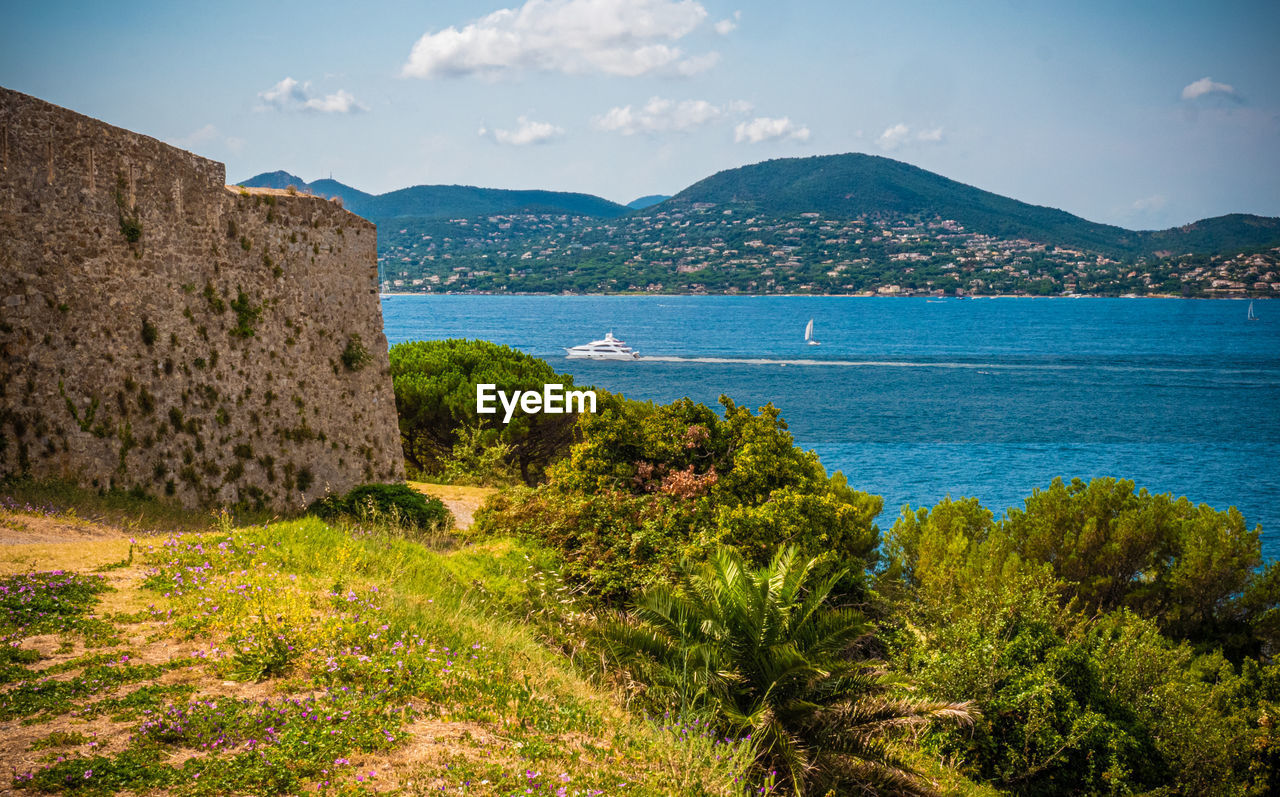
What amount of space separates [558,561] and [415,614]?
578 centimetres

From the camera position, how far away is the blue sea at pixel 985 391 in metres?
50.4

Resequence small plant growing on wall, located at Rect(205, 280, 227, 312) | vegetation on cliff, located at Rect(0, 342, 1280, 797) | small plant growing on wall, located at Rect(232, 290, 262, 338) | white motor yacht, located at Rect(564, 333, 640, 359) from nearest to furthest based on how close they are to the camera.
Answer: vegetation on cliff, located at Rect(0, 342, 1280, 797)
small plant growing on wall, located at Rect(205, 280, 227, 312)
small plant growing on wall, located at Rect(232, 290, 262, 338)
white motor yacht, located at Rect(564, 333, 640, 359)

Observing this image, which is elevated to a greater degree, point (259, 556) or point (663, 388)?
point (259, 556)

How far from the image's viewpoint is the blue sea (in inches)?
1986

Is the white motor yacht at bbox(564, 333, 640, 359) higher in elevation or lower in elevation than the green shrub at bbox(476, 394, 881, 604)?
lower

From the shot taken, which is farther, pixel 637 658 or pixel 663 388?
pixel 663 388

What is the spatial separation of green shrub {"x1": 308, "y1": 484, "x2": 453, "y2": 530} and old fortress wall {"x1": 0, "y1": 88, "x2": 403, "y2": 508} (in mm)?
822

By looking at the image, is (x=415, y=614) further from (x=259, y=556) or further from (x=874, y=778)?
(x=874, y=778)

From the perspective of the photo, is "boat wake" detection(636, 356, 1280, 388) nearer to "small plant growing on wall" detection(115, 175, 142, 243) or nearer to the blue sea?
the blue sea

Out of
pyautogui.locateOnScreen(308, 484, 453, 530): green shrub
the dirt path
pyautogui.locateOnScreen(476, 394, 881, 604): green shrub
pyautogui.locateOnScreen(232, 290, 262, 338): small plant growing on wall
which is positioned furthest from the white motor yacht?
Answer: pyautogui.locateOnScreen(476, 394, 881, 604): green shrub

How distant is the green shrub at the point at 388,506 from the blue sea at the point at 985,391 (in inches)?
1027

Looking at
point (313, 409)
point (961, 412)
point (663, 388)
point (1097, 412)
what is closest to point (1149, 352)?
point (1097, 412)

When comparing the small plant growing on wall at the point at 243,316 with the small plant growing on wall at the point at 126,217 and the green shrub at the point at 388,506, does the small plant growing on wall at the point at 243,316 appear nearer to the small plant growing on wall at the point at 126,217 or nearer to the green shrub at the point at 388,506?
the small plant growing on wall at the point at 126,217

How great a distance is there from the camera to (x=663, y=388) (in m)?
77.8
